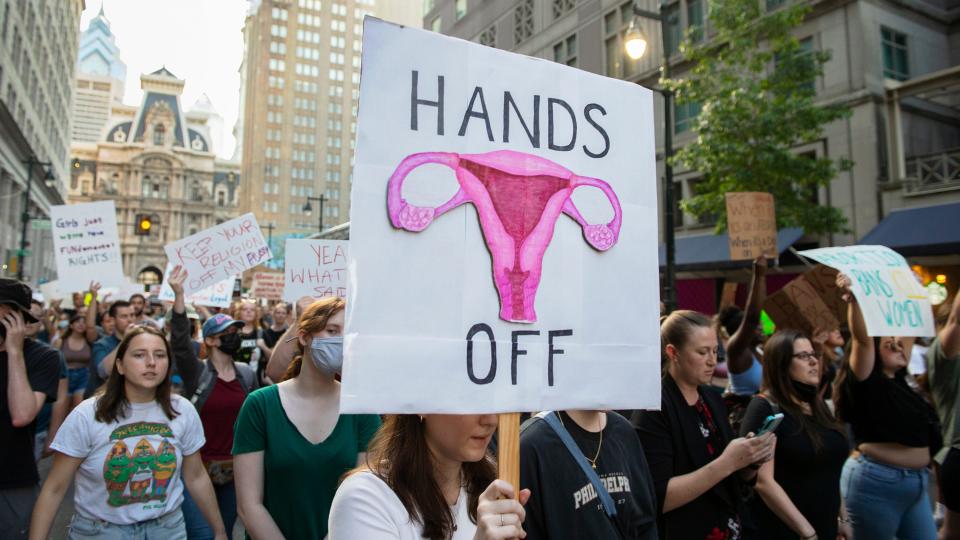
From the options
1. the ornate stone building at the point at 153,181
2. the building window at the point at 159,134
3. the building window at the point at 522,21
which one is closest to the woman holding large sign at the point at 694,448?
the building window at the point at 522,21

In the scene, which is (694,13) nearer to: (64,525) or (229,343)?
(229,343)

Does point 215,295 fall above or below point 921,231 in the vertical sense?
below

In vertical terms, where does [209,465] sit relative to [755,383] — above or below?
below

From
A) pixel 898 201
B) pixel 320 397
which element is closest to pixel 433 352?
pixel 320 397

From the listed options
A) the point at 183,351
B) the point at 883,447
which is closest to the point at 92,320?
the point at 183,351

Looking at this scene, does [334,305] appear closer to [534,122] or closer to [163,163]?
[534,122]

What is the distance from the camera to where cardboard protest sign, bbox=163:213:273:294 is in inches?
313

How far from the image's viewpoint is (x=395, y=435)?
6.69ft

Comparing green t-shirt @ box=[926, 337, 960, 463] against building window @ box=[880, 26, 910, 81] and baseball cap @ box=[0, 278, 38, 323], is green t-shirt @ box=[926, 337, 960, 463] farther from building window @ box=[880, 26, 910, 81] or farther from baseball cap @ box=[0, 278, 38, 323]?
building window @ box=[880, 26, 910, 81]

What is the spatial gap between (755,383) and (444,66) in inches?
181

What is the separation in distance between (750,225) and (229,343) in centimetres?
612

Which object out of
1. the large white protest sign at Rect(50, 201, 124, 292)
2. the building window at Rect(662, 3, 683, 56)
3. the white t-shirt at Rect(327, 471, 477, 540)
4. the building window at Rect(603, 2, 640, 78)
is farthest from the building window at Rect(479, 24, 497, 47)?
the white t-shirt at Rect(327, 471, 477, 540)

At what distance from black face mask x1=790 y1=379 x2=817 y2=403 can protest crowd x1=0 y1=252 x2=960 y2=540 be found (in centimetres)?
1

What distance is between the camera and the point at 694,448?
3.33 m
